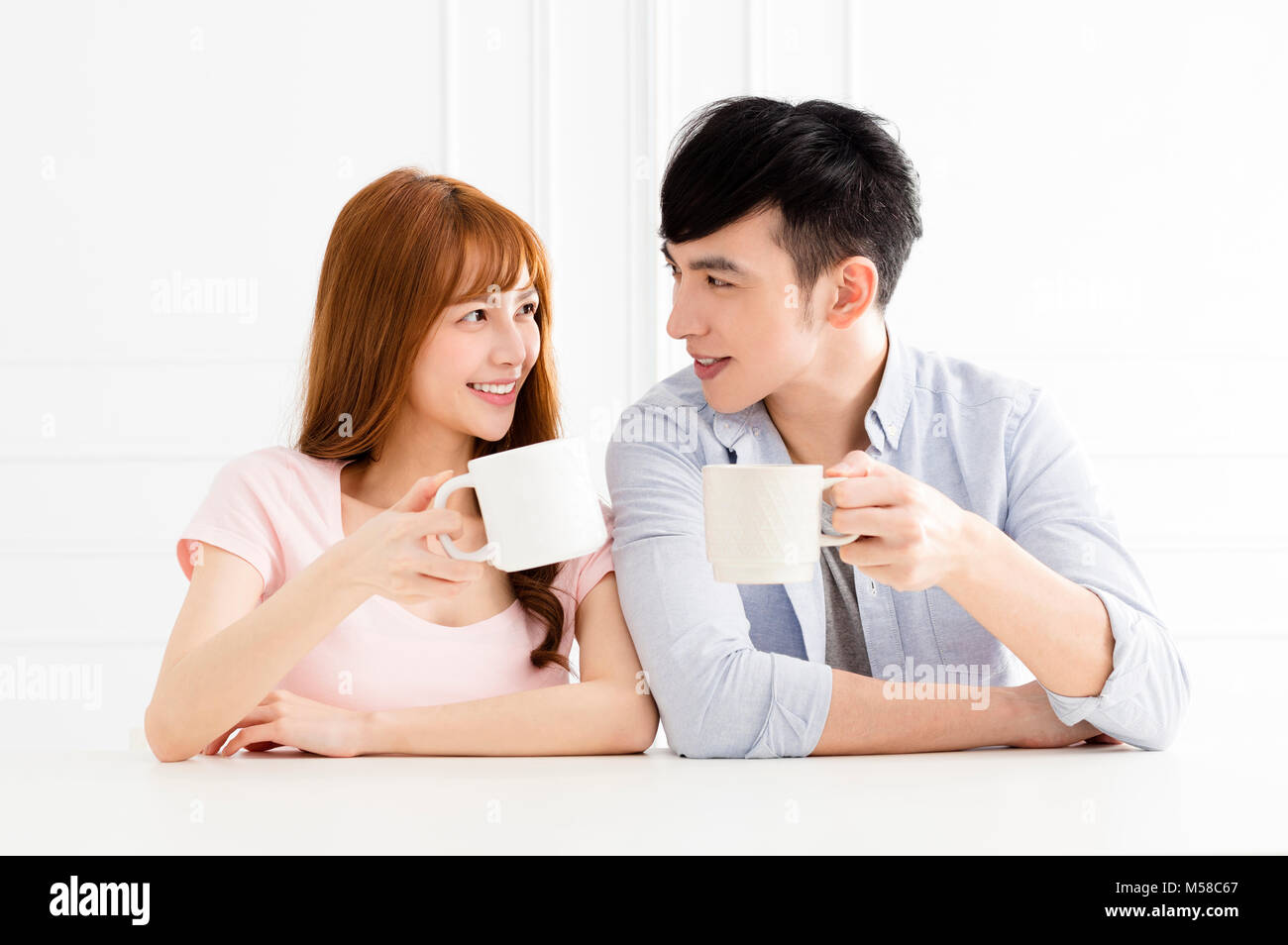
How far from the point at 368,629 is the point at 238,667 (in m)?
0.23

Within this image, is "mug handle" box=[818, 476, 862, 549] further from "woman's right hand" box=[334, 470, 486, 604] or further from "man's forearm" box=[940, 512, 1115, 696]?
"woman's right hand" box=[334, 470, 486, 604]

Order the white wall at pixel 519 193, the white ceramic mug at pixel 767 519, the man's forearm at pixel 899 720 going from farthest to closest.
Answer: the white wall at pixel 519 193
the man's forearm at pixel 899 720
the white ceramic mug at pixel 767 519

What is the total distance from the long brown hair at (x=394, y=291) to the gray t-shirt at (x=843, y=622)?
1.13ft

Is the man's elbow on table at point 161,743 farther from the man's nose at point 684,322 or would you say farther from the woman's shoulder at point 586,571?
the man's nose at point 684,322

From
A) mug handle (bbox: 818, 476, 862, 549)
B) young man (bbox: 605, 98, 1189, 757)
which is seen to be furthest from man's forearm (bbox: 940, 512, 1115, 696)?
mug handle (bbox: 818, 476, 862, 549)

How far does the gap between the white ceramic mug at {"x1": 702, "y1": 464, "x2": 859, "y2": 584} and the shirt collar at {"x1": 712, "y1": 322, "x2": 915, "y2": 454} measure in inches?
18.1

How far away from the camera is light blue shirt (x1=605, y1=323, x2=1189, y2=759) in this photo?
117 centimetres

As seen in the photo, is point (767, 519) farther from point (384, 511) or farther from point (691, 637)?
point (384, 511)

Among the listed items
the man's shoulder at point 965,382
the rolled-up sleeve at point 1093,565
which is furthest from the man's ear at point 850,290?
the rolled-up sleeve at point 1093,565

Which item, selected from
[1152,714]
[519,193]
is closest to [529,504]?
[1152,714]

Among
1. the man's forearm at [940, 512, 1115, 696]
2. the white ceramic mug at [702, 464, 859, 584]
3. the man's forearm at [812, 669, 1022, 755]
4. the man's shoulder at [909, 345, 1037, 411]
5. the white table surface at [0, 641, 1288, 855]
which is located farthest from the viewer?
the man's shoulder at [909, 345, 1037, 411]

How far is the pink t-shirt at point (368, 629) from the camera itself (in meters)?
1.33
